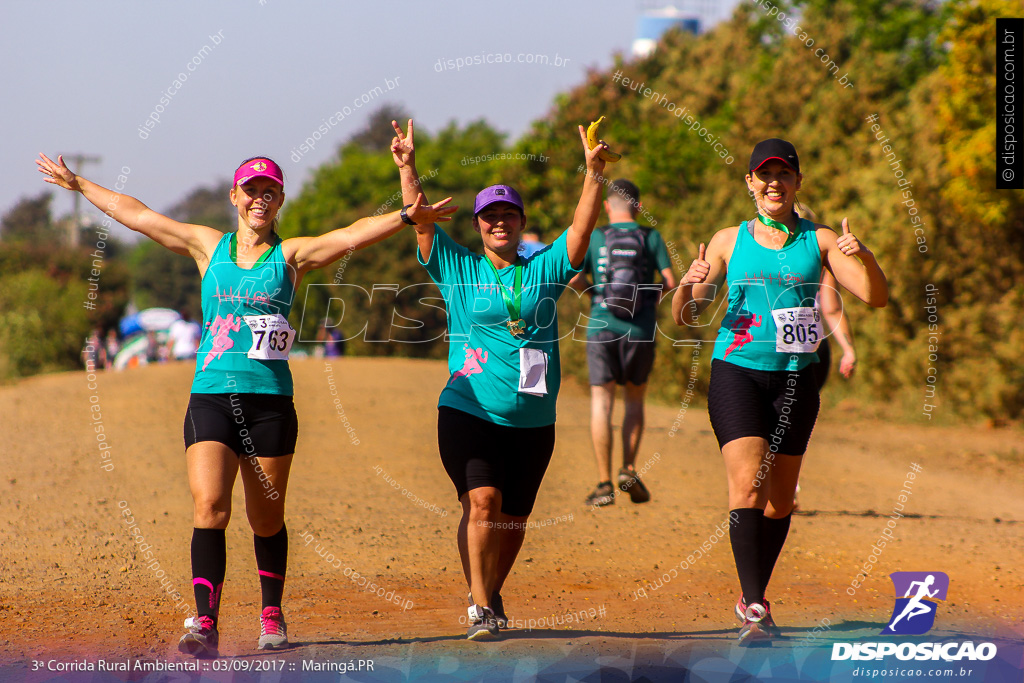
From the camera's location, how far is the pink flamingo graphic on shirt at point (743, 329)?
4684mm

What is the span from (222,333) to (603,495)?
13.5ft

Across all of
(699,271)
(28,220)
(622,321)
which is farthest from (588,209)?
(28,220)

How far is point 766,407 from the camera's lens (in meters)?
4.63

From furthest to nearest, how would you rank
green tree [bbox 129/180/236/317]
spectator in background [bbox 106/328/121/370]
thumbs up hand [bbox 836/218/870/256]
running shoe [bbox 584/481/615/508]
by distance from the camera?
green tree [bbox 129/180/236/317] < spectator in background [bbox 106/328/121/370] < running shoe [bbox 584/481/615/508] < thumbs up hand [bbox 836/218/870/256]

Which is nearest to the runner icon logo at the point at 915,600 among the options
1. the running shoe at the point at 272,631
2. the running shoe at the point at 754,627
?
the running shoe at the point at 754,627

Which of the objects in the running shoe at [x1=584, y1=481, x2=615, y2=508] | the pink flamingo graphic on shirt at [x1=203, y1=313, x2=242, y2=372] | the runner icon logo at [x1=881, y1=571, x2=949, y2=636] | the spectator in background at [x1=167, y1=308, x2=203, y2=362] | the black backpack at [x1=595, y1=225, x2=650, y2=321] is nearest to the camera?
the pink flamingo graphic on shirt at [x1=203, y1=313, x2=242, y2=372]

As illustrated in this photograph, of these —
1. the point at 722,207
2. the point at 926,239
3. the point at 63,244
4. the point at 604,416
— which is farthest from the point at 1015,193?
the point at 63,244

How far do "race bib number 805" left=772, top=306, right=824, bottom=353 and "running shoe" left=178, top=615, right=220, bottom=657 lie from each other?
2.79 m

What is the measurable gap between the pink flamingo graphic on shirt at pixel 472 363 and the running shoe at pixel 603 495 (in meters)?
3.42

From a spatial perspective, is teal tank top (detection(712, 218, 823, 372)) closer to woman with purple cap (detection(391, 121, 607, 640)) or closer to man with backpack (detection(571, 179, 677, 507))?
woman with purple cap (detection(391, 121, 607, 640))

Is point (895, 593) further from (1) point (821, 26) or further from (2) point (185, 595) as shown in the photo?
(1) point (821, 26)

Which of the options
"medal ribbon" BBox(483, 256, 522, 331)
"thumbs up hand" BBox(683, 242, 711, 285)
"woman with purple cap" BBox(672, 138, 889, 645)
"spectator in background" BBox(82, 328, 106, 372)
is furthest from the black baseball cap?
"spectator in background" BBox(82, 328, 106, 372)

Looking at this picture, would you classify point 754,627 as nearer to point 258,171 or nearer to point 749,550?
point 749,550

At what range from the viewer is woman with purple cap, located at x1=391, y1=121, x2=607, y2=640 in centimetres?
443
